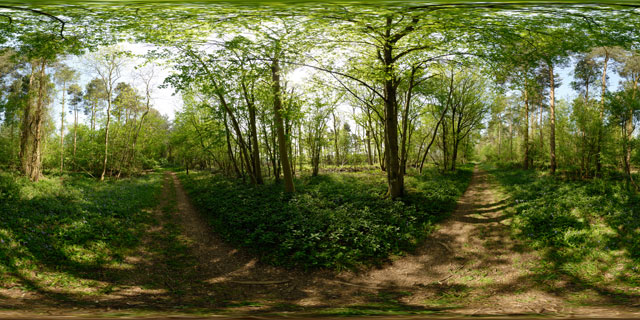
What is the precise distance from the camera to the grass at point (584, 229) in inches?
109

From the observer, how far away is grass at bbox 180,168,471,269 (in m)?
5.60

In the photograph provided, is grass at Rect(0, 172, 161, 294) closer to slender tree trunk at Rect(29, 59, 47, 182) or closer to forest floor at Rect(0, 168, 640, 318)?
slender tree trunk at Rect(29, 59, 47, 182)

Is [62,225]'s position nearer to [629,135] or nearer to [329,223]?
[329,223]

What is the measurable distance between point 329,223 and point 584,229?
205 inches

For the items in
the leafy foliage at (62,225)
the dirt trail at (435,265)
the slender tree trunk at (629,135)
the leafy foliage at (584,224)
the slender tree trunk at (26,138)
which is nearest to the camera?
the dirt trail at (435,265)

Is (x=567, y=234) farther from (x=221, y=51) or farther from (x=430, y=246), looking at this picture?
(x=221, y=51)

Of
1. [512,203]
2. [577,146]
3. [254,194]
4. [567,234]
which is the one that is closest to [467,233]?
[567,234]

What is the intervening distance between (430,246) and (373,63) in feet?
15.4

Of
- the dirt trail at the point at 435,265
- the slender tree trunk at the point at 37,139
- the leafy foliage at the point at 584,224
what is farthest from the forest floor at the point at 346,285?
the slender tree trunk at the point at 37,139

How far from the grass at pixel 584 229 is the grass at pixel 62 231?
144 inches

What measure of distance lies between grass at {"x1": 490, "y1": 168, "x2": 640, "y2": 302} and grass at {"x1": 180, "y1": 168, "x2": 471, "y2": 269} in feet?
8.07

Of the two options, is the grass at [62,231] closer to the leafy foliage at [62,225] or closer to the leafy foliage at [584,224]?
the leafy foliage at [62,225]

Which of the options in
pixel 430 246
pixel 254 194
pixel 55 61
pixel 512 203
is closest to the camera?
pixel 55 61

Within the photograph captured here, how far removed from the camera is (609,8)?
4.89 ft
